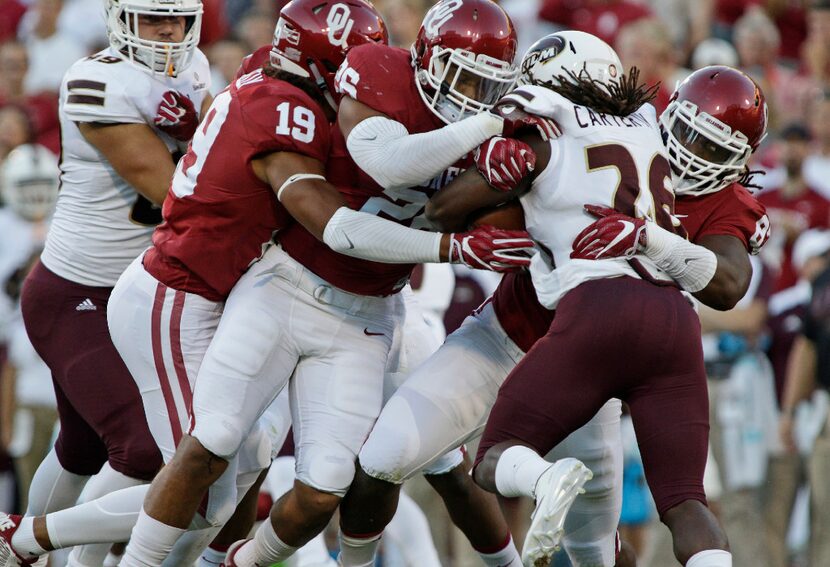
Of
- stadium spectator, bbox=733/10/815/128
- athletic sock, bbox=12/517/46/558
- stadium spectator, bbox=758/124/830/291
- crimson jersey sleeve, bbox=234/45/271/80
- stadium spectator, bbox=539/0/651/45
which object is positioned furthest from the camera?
stadium spectator, bbox=539/0/651/45

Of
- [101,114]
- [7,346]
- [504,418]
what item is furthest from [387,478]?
[7,346]

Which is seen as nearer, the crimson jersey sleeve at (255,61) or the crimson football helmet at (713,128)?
the crimson football helmet at (713,128)

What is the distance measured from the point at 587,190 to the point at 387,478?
1122 mm

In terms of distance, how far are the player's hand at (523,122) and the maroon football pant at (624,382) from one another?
0.47m

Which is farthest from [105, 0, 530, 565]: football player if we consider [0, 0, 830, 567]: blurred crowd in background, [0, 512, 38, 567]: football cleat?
[0, 0, 830, 567]: blurred crowd in background

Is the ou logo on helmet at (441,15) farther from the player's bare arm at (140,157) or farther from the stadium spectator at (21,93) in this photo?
the stadium spectator at (21,93)

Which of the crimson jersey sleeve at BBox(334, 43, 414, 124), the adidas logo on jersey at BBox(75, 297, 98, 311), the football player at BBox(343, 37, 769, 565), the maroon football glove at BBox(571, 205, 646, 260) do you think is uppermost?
the crimson jersey sleeve at BBox(334, 43, 414, 124)

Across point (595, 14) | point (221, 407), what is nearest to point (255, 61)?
point (221, 407)

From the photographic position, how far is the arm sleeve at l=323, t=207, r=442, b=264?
4422mm

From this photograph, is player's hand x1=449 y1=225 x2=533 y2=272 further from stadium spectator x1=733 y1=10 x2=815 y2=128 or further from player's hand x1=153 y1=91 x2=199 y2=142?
stadium spectator x1=733 y1=10 x2=815 y2=128

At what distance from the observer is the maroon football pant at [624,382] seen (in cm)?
418

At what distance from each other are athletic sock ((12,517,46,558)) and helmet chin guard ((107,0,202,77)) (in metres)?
1.68

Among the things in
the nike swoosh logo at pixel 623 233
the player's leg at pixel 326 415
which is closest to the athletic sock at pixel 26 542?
the player's leg at pixel 326 415

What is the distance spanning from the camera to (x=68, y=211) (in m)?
5.33
